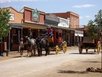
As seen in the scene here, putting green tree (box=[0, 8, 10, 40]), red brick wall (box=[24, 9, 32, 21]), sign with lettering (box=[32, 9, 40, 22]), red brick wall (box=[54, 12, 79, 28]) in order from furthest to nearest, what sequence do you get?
red brick wall (box=[54, 12, 79, 28])
sign with lettering (box=[32, 9, 40, 22])
red brick wall (box=[24, 9, 32, 21])
green tree (box=[0, 8, 10, 40])

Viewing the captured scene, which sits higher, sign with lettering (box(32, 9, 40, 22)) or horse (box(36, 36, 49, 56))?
sign with lettering (box(32, 9, 40, 22))

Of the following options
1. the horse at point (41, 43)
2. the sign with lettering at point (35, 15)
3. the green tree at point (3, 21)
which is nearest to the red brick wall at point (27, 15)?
the sign with lettering at point (35, 15)

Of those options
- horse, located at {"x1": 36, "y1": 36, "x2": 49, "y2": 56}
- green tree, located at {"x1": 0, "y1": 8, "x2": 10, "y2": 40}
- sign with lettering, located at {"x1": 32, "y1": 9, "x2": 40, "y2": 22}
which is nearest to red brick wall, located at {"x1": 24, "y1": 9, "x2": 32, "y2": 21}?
sign with lettering, located at {"x1": 32, "y1": 9, "x2": 40, "y2": 22}

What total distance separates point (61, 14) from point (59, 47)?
40456 mm

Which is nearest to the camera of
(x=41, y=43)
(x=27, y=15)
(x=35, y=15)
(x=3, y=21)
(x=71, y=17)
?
(x=3, y=21)

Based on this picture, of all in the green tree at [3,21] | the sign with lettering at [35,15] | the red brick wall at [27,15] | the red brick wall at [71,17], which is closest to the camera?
the green tree at [3,21]

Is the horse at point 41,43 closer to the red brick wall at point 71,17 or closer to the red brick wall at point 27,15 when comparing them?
the red brick wall at point 27,15

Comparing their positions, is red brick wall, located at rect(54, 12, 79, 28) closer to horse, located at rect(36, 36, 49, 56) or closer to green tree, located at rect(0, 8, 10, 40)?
horse, located at rect(36, 36, 49, 56)

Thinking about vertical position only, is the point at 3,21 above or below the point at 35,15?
below

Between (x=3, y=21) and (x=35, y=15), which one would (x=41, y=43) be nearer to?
(x=3, y=21)

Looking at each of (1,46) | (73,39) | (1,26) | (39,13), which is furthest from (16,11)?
(73,39)

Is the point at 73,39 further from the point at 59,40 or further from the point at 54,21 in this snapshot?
the point at 59,40

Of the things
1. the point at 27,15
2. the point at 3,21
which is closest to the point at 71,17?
the point at 27,15

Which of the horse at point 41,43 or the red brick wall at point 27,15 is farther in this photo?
the red brick wall at point 27,15
